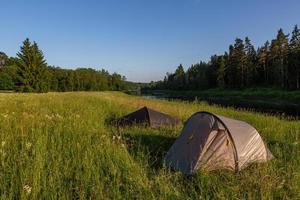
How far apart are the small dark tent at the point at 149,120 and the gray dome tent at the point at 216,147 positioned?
403cm

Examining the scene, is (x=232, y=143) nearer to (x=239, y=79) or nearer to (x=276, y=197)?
(x=276, y=197)

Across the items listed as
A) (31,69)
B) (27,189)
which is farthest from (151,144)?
(31,69)

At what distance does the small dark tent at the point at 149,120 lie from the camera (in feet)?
32.1

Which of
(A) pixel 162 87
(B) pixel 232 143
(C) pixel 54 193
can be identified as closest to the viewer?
(C) pixel 54 193

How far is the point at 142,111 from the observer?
10320mm

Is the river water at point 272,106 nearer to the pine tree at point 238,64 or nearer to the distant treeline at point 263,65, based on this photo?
the distant treeline at point 263,65

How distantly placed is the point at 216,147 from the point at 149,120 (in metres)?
→ 4.83

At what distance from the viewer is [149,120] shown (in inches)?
387

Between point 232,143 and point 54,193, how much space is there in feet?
11.1

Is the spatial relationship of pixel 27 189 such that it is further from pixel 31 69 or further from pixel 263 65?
pixel 263 65

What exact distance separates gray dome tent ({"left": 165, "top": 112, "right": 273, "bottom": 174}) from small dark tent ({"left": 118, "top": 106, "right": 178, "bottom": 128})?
403 centimetres

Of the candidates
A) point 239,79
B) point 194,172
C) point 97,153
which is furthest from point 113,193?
point 239,79

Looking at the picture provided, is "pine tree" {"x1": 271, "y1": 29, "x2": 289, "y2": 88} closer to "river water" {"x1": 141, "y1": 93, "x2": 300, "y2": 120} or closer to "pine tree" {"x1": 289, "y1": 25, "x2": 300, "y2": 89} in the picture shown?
"pine tree" {"x1": 289, "y1": 25, "x2": 300, "y2": 89}

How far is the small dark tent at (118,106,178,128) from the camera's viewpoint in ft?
32.1
